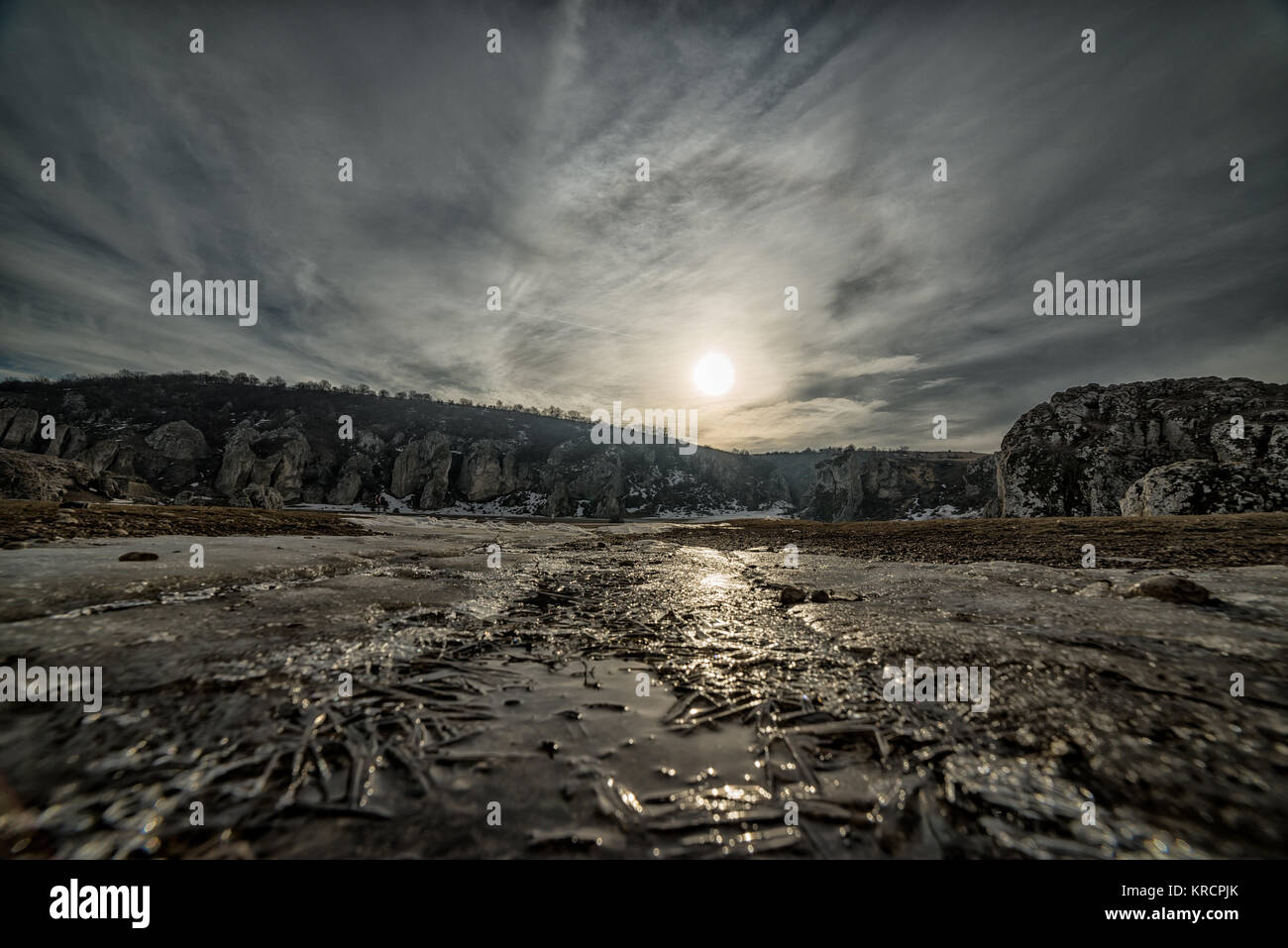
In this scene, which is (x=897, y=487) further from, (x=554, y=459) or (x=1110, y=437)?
(x=554, y=459)

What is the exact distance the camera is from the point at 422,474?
383 feet

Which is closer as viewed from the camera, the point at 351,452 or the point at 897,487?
the point at 351,452

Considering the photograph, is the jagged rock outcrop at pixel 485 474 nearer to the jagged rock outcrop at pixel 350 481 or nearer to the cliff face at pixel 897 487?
the jagged rock outcrop at pixel 350 481

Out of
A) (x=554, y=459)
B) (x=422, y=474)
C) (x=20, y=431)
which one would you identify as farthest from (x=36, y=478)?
(x=20, y=431)

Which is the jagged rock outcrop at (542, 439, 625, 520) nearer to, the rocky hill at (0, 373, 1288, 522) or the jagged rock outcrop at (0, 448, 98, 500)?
the rocky hill at (0, 373, 1288, 522)

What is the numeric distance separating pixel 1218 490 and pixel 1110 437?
33.8 m

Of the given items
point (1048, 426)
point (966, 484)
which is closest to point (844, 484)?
point (966, 484)

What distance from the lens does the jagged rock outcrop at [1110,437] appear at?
171 ft

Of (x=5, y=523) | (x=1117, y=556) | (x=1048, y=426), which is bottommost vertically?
(x=1117, y=556)

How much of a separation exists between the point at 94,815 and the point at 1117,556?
857 inches

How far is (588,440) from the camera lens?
14725 centimetres

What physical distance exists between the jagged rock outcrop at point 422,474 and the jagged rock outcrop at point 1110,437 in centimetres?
12183
